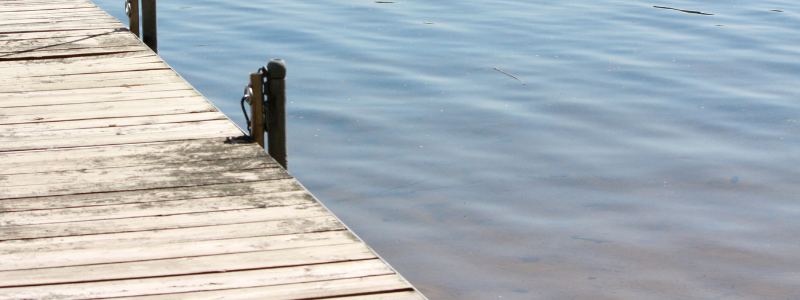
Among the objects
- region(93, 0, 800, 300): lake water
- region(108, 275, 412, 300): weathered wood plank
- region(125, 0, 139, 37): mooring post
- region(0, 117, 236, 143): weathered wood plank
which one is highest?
region(125, 0, 139, 37): mooring post

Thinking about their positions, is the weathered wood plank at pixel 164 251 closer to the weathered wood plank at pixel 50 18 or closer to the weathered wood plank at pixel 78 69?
the weathered wood plank at pixel 78 69

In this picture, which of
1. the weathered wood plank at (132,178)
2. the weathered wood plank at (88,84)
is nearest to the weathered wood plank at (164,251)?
the weathered wood plank at (132,178)

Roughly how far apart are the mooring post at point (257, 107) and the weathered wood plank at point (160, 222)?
3.24 feet

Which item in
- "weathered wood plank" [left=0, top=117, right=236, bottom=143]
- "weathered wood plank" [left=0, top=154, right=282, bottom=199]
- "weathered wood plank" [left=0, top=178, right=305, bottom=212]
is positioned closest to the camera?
"weathered wood plank" [left=0, top=178, right=305, bottom=212]

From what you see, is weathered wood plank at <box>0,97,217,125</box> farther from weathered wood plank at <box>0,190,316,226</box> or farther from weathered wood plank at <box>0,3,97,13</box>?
weathered wood plank at <box>0,3,97,13</box>

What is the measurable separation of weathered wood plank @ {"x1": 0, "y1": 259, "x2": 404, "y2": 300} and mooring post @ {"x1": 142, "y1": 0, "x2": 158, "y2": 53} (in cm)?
492

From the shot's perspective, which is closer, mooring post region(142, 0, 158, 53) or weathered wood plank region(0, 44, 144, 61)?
weathered wood plank region(0, 44, 144, 61)

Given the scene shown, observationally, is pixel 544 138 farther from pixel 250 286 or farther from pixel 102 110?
pixel 250 286

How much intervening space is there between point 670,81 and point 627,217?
3243 millimetres

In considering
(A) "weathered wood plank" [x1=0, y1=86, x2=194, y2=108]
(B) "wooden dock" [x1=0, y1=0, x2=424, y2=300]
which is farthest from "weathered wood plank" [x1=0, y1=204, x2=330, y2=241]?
(A) "weathered wood plank" [x1=0, y1=86, x2=194, y2=108]

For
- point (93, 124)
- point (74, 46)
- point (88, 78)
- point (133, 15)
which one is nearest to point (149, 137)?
point (93, 124)

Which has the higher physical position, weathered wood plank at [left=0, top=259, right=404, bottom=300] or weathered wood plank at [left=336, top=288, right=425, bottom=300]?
weathered wood plank at [left=336, top=288, right=425, bottom=300]

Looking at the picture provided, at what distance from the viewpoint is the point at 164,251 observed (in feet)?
10.00

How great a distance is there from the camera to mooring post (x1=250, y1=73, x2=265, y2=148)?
14.1 ft
